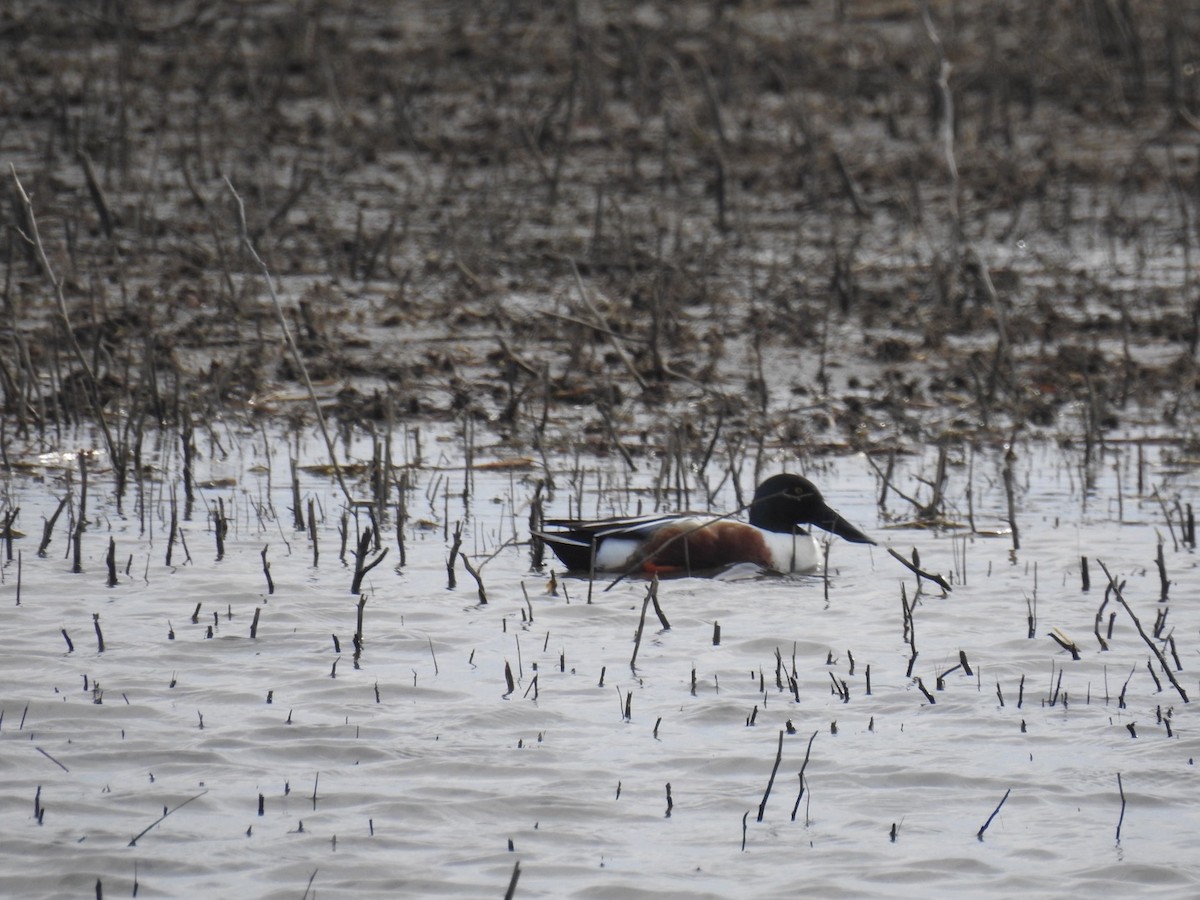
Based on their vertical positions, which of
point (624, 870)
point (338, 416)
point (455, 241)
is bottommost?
point (624, 870)

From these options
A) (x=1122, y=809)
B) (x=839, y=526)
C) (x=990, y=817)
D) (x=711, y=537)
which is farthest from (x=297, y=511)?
(x=1122, y=809)

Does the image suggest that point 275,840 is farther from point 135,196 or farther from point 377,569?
point 135,196

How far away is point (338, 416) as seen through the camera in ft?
28.3

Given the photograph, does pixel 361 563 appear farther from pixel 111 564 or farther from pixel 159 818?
pixel 159 818

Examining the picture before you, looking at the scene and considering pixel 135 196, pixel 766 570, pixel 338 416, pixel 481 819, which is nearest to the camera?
pixel 481 819

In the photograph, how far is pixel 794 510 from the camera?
6809 millimetres

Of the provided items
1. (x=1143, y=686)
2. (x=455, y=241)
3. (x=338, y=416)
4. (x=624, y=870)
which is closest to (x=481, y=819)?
(x=624, y=870)

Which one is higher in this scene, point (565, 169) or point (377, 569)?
point (565, 169)

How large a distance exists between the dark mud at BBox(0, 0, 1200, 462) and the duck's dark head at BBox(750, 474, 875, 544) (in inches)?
43.8

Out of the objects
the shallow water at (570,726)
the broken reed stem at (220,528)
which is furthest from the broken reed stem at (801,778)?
the broken reed stem at (220,528)

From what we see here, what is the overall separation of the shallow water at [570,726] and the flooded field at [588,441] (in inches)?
0.7

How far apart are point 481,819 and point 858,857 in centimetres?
82

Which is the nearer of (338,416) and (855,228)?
(338,416)

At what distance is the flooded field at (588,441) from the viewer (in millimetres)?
4031
